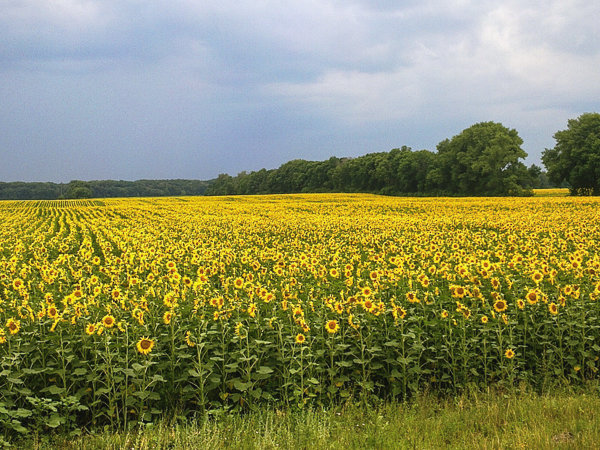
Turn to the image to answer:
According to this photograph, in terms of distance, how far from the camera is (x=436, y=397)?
17.8ft

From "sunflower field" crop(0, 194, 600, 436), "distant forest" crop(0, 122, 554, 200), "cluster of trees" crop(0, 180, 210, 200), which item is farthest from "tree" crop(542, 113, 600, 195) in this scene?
"cluster of trees" crop(0, 180, 210, 200)

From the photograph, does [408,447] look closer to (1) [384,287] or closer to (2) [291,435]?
(2) [291,435]

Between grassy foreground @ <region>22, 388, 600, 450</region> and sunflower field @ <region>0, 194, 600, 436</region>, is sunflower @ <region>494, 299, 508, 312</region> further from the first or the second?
grassy foreground @ <region>22, 388, 600, 450</region>

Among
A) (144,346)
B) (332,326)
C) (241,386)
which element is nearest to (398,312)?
(332,326)

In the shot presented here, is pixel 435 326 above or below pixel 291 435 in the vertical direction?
above

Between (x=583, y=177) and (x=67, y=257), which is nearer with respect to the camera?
(x=67, y=257)

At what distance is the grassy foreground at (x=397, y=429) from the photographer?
4.12 m

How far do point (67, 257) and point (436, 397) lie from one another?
7577 mm

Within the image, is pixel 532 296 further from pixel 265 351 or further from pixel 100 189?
pixel 100 189

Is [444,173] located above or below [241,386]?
above

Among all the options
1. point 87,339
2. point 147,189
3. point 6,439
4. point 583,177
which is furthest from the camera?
point 147,189

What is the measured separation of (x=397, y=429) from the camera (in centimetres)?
447

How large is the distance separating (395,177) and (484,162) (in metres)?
22.5

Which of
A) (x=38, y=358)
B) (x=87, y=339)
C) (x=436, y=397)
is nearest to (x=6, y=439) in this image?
(x=38, y=358)
